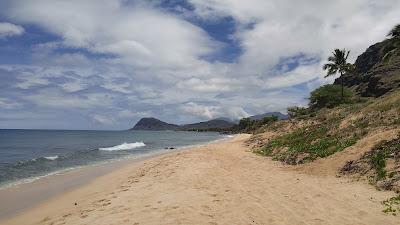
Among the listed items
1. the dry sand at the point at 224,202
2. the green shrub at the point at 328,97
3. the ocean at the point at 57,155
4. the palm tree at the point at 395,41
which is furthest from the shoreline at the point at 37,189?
the green shrub at the point at 328,97

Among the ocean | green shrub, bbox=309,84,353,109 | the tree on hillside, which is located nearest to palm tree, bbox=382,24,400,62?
the tree on hillside

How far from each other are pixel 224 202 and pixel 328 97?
65319 millimetres

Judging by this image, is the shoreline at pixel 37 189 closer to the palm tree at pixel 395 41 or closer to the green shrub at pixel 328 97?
the palm tree at pixel 395 41

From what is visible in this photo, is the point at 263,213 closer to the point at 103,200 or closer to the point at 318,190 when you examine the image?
the point at 318,190

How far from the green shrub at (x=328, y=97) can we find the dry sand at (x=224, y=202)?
55383mm

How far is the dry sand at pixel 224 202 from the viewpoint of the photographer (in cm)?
1187

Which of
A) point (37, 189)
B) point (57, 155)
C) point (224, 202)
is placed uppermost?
point (57, 155)

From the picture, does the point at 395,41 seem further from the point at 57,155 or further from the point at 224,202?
the point at 57,155

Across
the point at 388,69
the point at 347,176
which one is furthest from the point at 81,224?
the point at 388,69

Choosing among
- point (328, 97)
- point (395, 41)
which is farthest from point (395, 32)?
point (328, 97)

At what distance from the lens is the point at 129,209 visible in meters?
13.7

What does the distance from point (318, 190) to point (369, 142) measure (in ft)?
23.8

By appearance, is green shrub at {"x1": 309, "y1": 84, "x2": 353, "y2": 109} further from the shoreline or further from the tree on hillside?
the shoreline

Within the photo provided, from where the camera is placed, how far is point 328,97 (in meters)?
74.1
